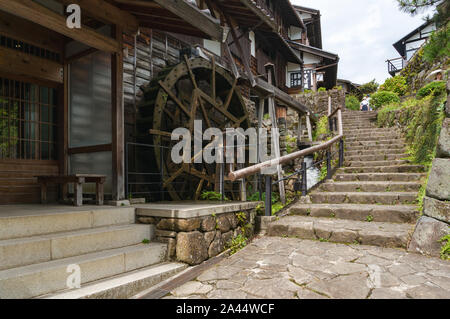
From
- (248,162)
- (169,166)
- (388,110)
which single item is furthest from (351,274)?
(388,110)

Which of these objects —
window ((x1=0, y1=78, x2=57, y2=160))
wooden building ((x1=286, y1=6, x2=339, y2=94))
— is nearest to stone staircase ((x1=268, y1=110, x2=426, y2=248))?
window ((x1=0, y1=78, x2=57, y2=160))

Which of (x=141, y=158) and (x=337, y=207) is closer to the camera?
(x=337, y=207)

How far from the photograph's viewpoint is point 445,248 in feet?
9.31

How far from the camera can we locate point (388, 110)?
10000mm

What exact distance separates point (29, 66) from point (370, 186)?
580cm

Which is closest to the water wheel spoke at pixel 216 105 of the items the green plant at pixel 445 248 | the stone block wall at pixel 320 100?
the green plant at pixel 445 248

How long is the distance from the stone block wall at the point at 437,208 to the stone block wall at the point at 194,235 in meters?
2.05

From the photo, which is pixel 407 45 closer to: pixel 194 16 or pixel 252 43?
pixel 252 43

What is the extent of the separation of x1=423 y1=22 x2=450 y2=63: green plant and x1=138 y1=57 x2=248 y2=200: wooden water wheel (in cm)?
340

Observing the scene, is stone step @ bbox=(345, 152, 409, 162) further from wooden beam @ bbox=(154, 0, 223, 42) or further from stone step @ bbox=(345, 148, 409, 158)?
wooden beam @ bbox=(154, 0, 223, 42)

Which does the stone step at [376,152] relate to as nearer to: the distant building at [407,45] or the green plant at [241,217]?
the green plant at [241,217]

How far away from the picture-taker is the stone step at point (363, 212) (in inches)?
147

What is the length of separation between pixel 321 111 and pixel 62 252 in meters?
14.6
